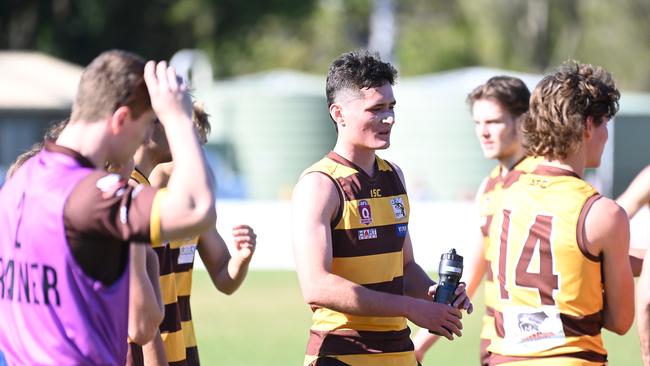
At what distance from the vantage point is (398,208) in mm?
5266

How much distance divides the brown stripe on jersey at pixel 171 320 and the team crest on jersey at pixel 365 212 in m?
1.07

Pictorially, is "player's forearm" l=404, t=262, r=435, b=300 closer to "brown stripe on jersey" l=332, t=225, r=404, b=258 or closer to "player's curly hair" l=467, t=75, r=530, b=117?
→ "brown stripe on jersey" l=332, t=225, r=404, b=258

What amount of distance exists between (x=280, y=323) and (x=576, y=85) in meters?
9.08

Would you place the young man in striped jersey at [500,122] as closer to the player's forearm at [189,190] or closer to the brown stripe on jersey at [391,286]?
the brown stripe on jersey at [391,286]

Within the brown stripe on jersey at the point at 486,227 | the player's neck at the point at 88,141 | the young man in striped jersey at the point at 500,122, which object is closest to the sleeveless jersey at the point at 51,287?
the player's neck at the point at 88,141

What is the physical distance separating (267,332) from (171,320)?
7.47m

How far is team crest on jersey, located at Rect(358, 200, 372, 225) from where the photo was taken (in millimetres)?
5074

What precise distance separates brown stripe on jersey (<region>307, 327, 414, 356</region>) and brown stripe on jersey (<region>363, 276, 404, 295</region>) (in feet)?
0.62

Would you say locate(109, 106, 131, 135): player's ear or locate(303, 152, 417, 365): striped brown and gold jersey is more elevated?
locate(109, 106, 131, 135): player's ear

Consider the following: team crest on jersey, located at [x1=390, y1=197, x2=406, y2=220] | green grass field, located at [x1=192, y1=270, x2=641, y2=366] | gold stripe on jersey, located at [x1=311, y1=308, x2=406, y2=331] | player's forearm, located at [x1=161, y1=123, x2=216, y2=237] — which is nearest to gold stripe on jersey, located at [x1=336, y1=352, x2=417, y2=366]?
gold stripe on jersey, located at [x1=311, y1=308, x2=406, y2=331]

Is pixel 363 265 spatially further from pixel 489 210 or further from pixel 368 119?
pixel 489 210

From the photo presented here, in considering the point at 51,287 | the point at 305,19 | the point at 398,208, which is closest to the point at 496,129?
the point at 398,208

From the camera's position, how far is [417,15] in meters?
61.9

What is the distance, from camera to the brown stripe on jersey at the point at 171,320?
17.7 feet
